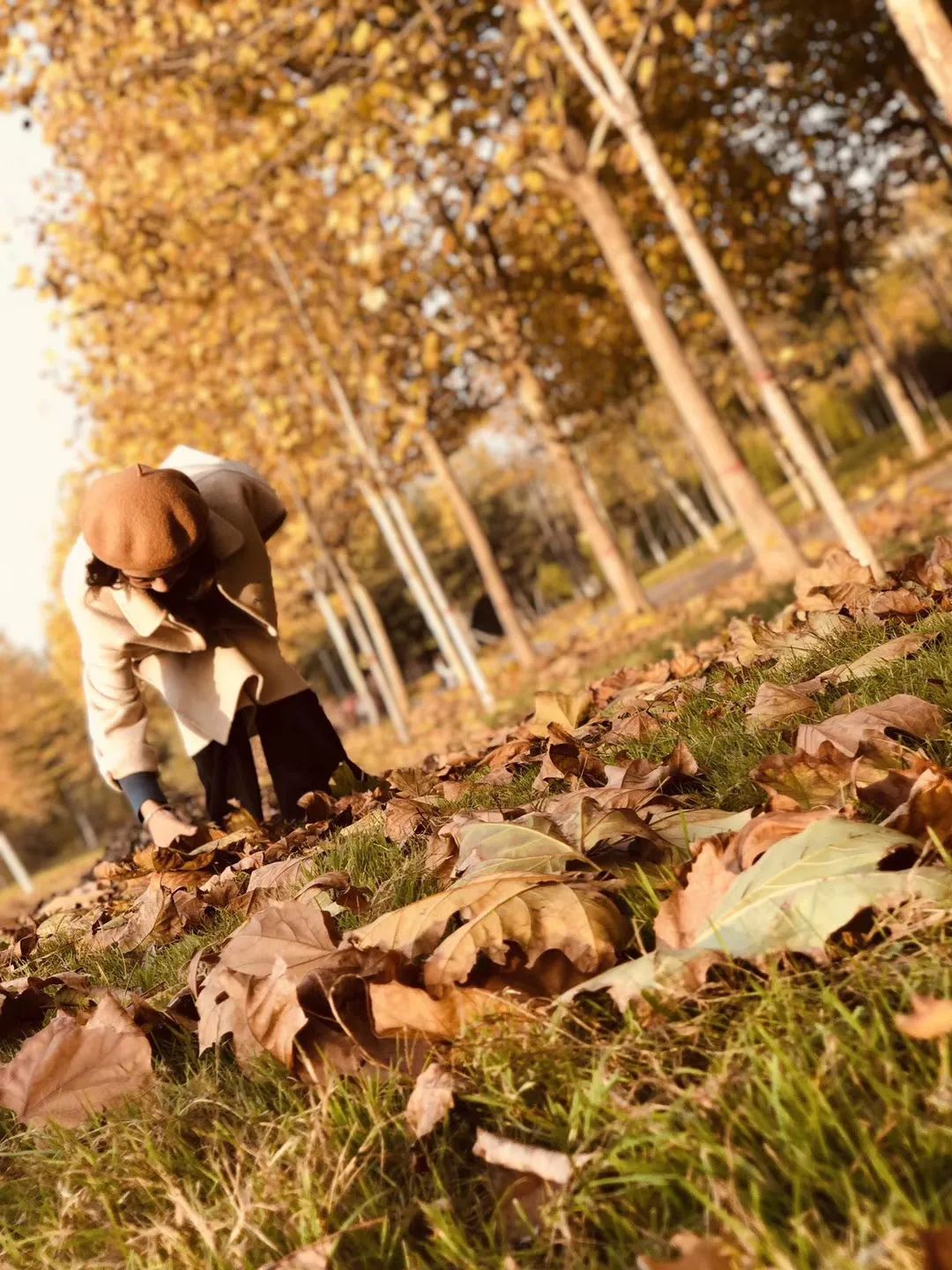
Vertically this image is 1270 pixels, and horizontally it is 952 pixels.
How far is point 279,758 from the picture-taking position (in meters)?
5.00

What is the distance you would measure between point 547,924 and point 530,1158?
342 millimetres

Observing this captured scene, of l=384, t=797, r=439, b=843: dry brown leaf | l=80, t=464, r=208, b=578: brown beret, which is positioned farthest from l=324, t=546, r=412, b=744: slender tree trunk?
l=384, t=797, r=439, b=843: dry brown leaf

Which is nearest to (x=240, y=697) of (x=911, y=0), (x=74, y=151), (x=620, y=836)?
(x=620, y=836)

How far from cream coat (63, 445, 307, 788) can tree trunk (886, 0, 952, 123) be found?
4.35m

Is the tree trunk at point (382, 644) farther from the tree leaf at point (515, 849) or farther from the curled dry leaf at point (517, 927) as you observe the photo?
the curled dry leaf at point (517, 927)

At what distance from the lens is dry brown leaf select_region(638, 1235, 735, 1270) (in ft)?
2.79

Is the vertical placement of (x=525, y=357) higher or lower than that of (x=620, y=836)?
higher

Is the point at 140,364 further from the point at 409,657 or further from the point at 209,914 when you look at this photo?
the point at 409,657

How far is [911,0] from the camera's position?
5.55 m

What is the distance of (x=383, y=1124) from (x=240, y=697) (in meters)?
3.58

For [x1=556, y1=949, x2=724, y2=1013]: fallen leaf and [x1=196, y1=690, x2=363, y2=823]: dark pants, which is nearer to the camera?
[x1=556, y1=949, x2=724, y2=1013]: fallen leaf

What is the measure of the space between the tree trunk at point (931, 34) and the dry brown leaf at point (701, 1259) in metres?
6.22

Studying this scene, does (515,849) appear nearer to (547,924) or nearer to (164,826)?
(547,924)

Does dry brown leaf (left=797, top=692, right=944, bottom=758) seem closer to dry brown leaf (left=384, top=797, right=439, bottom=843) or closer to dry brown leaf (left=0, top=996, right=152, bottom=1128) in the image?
dry brown leaf (left=384, top=797, right=439, bottom=843)
